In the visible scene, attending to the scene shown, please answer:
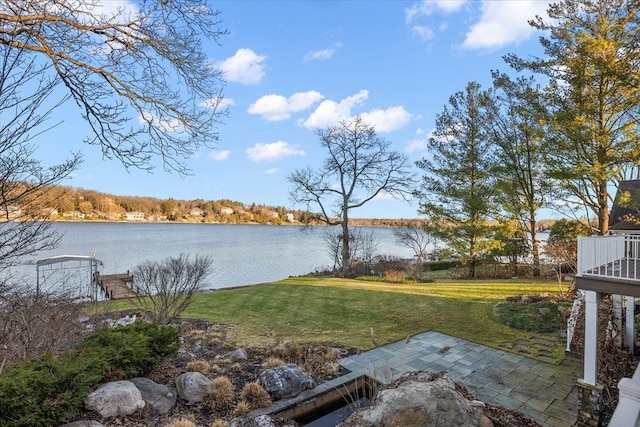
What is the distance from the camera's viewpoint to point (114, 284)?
1584cm

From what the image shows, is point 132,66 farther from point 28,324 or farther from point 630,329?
point 630,329

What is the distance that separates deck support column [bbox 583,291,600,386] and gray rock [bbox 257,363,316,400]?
3.52 meters

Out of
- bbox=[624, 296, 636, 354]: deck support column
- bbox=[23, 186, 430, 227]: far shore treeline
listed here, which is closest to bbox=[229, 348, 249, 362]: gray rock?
bbox=[624, 296, 636, 354]: deck support column

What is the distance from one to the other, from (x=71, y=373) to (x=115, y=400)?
0.57 m

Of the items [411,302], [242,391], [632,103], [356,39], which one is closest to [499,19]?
[356,39]

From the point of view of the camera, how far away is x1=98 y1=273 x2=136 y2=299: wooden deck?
46.6 feet

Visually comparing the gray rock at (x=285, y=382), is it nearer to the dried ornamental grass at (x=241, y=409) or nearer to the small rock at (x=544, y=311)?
the dried ornamental grass at (x=241, y=409)

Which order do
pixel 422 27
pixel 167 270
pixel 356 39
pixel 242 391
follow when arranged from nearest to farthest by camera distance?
1. pixel 242 391
2. pixel 167 270
3. pixel 422 27
4. pixel 356 39

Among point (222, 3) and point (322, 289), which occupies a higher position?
point (222, 3)

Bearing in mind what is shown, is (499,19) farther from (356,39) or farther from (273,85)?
(273,85)

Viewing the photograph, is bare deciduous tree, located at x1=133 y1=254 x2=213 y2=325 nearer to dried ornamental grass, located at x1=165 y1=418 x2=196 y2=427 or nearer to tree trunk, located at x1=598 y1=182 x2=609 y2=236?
dried ornamental grass, located at x1=165 y1=418 x2=196 y2=427

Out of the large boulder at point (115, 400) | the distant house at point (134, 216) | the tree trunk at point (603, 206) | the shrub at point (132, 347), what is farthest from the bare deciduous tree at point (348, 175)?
the distant house at point (134, 216)

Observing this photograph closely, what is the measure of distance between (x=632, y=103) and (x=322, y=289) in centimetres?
1175

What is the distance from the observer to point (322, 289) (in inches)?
472
